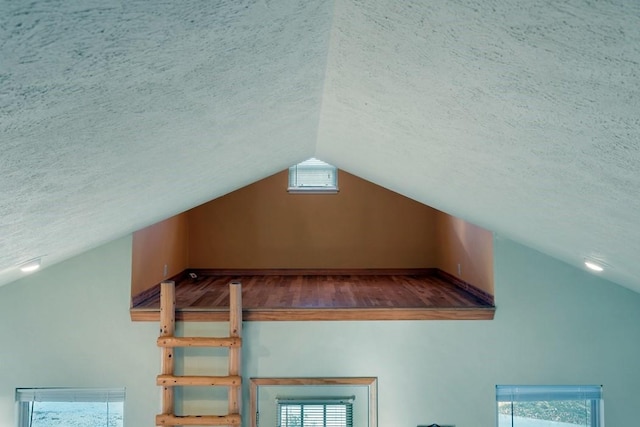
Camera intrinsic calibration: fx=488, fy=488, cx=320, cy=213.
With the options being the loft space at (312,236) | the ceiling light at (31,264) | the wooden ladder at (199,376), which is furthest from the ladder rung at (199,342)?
the loft space at (312,236)

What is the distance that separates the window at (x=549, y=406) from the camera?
4066 mm

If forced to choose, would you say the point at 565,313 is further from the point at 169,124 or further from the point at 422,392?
the point at 169,124

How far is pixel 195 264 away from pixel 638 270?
4766mm

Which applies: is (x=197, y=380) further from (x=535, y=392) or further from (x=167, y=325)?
(x=535, y=392)

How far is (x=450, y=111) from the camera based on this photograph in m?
1.68

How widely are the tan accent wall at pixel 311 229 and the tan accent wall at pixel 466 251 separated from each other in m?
0.37

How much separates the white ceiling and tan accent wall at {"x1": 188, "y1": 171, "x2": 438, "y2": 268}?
3368 millimetres

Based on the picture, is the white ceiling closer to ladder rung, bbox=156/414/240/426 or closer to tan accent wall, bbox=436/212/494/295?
tan accent wall, bbox=436/212/494/295

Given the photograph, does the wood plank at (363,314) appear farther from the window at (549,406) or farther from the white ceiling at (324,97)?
the white ceiling at (324,97)

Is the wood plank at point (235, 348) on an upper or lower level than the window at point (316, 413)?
upper

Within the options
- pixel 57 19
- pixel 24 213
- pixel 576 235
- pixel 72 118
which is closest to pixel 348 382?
pixel 576 235

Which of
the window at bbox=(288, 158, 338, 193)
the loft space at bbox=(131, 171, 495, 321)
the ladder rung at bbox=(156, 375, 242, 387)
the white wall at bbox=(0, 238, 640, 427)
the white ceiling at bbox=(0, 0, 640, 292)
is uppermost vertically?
the window at bbox=(288, 158, 338, 193)

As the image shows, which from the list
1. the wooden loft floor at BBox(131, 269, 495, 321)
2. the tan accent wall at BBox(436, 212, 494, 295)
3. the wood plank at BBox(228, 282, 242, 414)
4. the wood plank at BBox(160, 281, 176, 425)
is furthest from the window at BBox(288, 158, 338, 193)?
the wood plank at BBox(160, 281, 176, 425)

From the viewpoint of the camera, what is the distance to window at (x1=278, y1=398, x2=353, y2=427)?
403 centimetres
